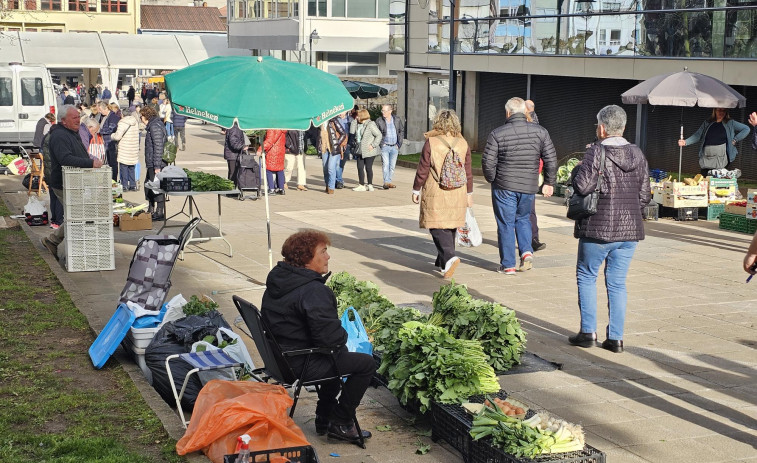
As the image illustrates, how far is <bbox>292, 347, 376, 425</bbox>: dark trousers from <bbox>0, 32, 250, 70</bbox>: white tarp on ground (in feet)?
172

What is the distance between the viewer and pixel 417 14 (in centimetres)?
3328

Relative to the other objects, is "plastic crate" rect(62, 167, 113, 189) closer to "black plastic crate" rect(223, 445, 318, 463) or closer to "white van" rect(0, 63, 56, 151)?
"black plastic crate" rect(223, 445, 318, 463)

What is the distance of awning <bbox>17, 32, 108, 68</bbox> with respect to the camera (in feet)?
184

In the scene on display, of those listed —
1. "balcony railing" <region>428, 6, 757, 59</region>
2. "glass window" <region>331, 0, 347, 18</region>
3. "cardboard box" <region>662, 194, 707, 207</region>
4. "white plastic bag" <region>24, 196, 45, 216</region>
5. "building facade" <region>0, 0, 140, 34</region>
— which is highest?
"building facade" <region>0, 0, 140, 34</region>

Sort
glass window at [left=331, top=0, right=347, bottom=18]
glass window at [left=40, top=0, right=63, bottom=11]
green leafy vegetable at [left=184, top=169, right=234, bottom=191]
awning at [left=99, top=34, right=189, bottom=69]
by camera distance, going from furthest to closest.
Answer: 1. glass window at [left=40, top=0, right=63, bottom=11]
2. awning at [left=99, top=34, right=189, bottom=69]
3. glass window at [left=331, top=0, right=347, bottom=18]
4. green leafy vegetable at [left=184, top=169, right=234, bottom=191]

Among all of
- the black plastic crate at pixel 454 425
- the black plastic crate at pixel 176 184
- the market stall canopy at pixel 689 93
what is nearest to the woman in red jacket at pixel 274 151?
the black plastic crate at pixel 176 184

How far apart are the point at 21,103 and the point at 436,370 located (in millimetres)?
23670

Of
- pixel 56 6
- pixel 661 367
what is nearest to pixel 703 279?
pixel 661 367

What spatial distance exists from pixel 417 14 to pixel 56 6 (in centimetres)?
6598

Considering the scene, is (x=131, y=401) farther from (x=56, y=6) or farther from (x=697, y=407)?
(x=56, y=6)

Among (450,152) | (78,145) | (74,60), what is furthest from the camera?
(74,60)

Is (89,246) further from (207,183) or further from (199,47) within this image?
(199,47)

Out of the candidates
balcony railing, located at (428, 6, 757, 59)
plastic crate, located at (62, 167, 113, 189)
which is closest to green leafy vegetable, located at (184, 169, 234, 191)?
plastic crate, located at (62, 167, 113, 189)

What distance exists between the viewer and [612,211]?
8.11 meters
